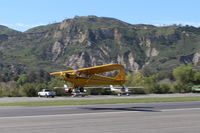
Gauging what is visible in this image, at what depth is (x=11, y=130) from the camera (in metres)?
17.4

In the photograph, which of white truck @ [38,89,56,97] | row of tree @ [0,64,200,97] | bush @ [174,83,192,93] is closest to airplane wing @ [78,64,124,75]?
white truck @ [38,89,56,97]

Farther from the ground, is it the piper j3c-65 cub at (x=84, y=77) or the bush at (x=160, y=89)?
the piper j3c-65 cub at (x=84, y=77)

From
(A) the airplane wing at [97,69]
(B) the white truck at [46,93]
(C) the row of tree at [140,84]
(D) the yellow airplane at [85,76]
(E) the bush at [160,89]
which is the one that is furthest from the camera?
(E) the bush at [160,89]

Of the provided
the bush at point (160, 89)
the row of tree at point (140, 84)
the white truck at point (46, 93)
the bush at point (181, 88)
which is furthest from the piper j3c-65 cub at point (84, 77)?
the bush at point (181, 88)

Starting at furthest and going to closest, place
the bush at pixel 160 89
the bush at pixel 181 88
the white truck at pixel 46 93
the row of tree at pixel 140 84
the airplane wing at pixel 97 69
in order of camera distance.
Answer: the bush at pixel 181 88
the bush at pixel 160 89
the row of tree at pixel 140 84
the white truck at pixel 46 93
the airplane wing at pixel 97 69

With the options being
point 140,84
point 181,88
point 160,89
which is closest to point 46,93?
point 160,89

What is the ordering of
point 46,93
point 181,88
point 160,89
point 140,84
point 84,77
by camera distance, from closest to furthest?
1. point 84,77
2. point 46,93
3. point 160,89
4. point 181,88
5. point 140,84

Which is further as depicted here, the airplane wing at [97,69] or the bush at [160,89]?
the bush at [160,89]

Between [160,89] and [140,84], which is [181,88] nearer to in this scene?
[160,89]

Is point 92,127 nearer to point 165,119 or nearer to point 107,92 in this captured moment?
point 165,119

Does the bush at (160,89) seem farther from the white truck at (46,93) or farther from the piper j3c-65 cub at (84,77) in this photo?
the piper j3c-65 cub at (84,77)

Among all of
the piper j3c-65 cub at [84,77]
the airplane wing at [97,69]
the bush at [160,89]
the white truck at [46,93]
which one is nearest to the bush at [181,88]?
the bush at [160,89]

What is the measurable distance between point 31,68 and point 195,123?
544 feet

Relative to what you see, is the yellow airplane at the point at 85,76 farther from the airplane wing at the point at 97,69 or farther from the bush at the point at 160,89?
the bush at the point at 160,89
